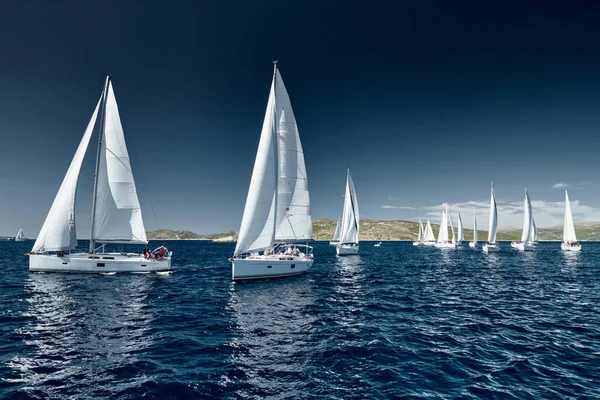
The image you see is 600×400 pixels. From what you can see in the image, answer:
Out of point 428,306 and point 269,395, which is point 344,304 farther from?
point 269,395

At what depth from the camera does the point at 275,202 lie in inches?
1407

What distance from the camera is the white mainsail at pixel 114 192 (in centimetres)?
3797

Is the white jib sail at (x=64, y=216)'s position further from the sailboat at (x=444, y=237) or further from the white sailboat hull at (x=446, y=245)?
the white sailboat hull at (x=446, y=245)

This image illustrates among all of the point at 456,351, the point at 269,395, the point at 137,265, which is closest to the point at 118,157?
the point at 137,265

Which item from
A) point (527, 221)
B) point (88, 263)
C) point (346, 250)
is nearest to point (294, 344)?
point (88, 263)

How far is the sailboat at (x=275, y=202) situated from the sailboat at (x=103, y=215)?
1452 cm

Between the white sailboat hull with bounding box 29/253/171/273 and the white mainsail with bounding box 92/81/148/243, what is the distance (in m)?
2.30

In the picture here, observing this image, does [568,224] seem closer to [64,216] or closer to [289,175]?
[289,175]

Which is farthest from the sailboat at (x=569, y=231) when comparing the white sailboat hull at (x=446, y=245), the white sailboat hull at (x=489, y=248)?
the white sailboat hull at (x=446, y=245)

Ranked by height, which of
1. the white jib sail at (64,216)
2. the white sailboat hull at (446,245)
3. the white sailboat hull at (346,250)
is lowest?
the white sailboat hull at (446,245)

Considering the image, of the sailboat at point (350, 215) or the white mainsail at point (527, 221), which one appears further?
the white mainsail at point (527, 221)

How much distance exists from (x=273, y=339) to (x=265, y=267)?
1879cm

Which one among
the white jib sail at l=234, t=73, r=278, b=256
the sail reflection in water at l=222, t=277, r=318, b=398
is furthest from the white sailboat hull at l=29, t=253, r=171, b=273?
the sail reflection in water at l=222, t=277, r=318, b=398

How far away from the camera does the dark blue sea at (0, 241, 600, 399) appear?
1059 centimetres
